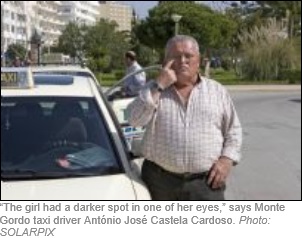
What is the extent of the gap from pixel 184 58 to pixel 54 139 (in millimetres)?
1275

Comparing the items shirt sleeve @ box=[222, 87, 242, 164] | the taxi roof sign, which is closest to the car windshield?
the taxi roof sign

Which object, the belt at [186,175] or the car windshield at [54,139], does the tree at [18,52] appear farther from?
the belt at [186,175]

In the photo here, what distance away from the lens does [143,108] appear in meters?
4.05

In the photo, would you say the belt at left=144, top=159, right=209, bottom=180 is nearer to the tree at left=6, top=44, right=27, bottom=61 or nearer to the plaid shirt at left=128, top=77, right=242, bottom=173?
the plaid shirt at left=128, top=77, right=242, bottom=173

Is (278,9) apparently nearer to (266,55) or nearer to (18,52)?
(266,55)

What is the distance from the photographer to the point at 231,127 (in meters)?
4.21

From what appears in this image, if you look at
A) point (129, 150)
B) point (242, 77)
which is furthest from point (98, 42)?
point (242, 77)

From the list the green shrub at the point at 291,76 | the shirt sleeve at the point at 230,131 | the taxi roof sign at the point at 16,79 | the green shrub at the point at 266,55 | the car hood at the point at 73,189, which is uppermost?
the taxi roof sign at the point at 16,79

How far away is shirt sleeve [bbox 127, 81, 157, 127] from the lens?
13.3 ft

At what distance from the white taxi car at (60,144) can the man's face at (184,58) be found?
2.37 ft

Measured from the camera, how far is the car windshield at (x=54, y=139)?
4.62m

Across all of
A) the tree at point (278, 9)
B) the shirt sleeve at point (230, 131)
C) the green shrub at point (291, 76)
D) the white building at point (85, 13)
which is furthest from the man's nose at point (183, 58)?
the tree at point (278, 9)

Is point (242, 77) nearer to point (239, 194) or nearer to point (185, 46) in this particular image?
point (239, 194)

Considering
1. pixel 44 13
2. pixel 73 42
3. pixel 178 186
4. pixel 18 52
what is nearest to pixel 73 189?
pixel 178 186
